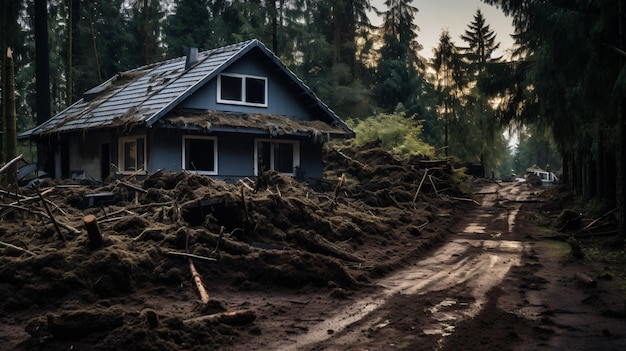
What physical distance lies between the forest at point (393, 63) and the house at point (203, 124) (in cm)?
371

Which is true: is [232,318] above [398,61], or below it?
below

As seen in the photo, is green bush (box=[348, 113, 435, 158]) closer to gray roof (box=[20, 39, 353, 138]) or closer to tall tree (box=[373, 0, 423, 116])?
gray roof (box=[20, 39, 353, 138])

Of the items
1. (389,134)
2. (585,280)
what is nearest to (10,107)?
(585,280)

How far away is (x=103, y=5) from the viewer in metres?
45.1

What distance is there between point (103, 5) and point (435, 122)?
28.4 meters

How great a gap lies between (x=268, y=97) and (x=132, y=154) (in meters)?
5.99

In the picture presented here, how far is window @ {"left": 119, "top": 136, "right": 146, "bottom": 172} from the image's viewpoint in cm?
2298

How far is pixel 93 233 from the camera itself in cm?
1069

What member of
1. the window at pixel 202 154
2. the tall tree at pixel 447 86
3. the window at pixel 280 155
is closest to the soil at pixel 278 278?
the window at pixel 202 154

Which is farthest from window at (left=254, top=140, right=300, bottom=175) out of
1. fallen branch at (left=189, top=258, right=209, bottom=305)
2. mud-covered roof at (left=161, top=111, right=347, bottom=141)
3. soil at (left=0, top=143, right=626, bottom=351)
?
fallen branch at (left=189, top=258, right=209, bottom=305)

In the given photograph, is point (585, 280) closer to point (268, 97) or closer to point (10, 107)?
point (10, 107)

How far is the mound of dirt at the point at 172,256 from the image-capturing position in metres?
7.87

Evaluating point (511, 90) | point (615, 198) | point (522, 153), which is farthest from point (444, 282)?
point (522, 153)

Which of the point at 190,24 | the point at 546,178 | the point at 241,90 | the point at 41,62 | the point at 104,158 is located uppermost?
the point at 190,24
